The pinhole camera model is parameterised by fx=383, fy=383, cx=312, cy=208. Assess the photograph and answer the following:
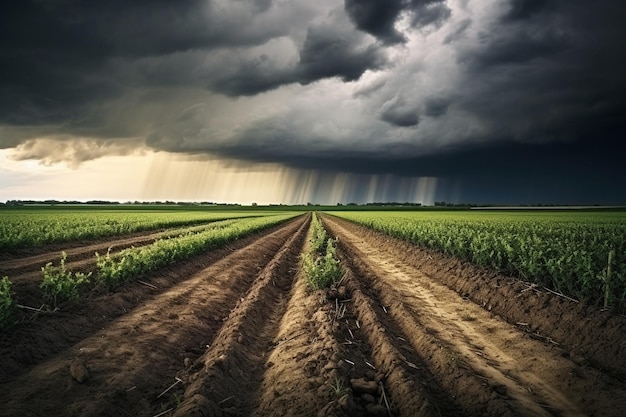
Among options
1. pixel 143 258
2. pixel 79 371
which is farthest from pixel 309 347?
pixel 143 258

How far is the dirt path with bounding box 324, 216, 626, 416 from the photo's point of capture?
512 cm

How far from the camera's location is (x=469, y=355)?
6.74 metres

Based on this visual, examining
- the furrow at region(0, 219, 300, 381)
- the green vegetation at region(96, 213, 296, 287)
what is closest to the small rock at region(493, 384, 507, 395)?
the furrow at region(0, 219, 300, 381)

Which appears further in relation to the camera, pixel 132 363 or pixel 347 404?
pixel 132 363

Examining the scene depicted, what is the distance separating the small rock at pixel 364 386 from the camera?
537 centimetres

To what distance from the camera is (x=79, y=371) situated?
5.67m

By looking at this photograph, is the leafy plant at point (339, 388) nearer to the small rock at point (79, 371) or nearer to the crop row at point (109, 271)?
the small rock at point (79, 371)

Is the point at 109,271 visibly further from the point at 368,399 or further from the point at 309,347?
the point at 368,399

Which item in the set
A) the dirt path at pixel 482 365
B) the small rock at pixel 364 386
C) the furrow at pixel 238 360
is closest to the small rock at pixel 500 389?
the dirt path at pixel 482 365

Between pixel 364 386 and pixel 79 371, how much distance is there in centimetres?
419

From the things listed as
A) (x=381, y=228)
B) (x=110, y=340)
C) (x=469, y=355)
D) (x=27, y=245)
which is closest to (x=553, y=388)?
(x=469, y=355)

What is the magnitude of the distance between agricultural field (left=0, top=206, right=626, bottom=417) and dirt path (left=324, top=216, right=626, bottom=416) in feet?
0.09

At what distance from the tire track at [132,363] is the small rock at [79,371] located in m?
0.06

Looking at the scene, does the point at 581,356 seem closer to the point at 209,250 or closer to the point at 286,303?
the point at 286,303
